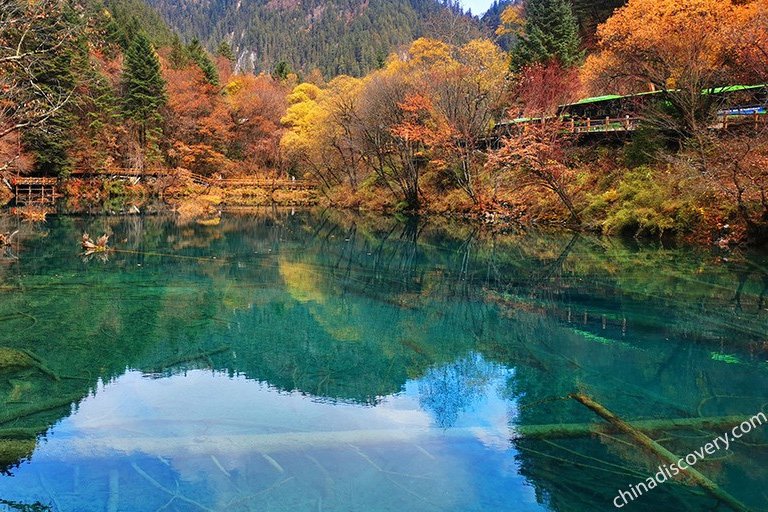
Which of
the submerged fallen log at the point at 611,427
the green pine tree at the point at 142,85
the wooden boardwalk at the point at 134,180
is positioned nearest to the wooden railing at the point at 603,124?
the submerged fallen log at the point at 611,427

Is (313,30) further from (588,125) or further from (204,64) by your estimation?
(588,125)

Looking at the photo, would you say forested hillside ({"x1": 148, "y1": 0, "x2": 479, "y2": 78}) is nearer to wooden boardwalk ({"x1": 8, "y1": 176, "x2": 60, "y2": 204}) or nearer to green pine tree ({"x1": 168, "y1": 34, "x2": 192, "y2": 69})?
green pine tree ({"x1": 168, "y1": 34, "x2": 192, "y2": 69})

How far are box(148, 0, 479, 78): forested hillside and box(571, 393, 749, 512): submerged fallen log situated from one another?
4223 inches

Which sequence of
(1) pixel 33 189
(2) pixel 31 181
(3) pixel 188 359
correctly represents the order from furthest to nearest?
(1) pixel 33 189
(2) pixel 31 181
(3) pixel 188 359

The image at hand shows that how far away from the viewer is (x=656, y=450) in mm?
5477

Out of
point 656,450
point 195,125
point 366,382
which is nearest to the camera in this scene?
point 656,450

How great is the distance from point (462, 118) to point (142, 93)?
30.1 m

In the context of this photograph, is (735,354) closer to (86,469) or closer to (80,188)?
(86,469)

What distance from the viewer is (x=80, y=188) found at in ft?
145

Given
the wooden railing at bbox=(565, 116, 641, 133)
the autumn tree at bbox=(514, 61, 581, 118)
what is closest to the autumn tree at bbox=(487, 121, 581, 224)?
the wooden railing at bbox=(565, 116, 641, 133)

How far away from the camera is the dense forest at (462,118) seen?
61.4 feet

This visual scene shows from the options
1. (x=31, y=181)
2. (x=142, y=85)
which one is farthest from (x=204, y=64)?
(x=31, y=181)

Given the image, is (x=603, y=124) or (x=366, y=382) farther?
(x=603, y=124)

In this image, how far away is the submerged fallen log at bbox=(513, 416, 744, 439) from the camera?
5.95 m
